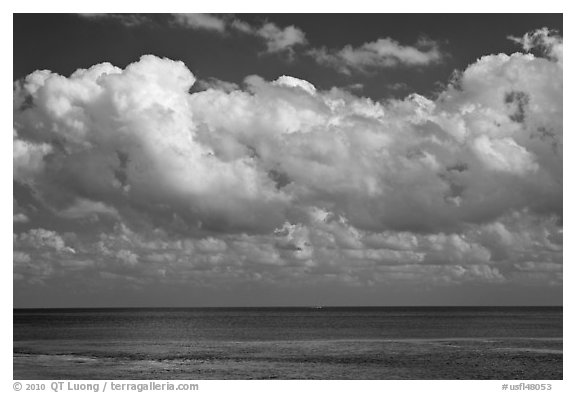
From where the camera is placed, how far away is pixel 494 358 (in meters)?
88.4

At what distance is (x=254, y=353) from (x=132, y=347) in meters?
24.9

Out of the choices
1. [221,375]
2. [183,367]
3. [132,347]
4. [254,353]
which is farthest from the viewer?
[132,347]

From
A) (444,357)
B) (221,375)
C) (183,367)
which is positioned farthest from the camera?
(444,357)

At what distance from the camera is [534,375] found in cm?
7250
